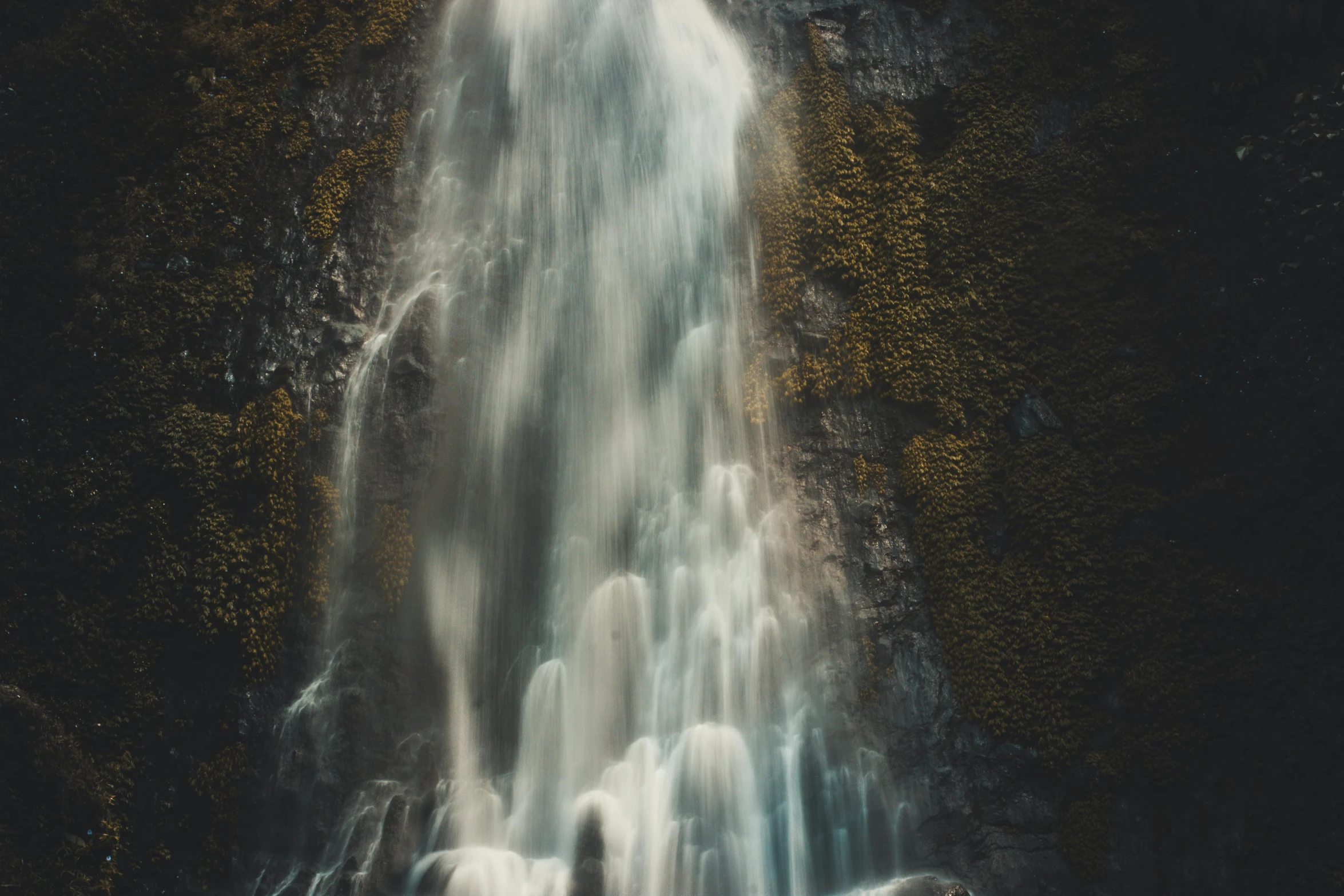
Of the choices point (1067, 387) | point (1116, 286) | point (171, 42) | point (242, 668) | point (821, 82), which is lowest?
point (242, 668)

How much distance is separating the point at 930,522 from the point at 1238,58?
798cm

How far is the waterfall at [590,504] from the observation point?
40.7 ft

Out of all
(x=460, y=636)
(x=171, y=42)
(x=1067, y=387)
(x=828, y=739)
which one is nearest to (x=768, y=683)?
(x=828, y=739)

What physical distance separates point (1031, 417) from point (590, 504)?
6704 mm

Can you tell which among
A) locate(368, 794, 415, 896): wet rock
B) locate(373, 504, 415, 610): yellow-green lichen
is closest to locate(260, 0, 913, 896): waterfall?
locate(368, 794, 415, 896): wet rock

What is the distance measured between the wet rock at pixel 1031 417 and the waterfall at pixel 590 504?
3.70 meters

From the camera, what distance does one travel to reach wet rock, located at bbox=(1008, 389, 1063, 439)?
44.2ft

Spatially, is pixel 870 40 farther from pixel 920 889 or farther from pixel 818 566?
pixel 920 889

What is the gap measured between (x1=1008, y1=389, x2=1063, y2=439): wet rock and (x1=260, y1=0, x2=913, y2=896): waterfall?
146 inches

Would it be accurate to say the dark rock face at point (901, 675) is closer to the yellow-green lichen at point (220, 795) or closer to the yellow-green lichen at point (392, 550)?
the yellow-green lichen at point (392, 550)

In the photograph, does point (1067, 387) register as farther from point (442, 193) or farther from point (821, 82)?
point (442, 193)

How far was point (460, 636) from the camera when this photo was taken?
1398 cm

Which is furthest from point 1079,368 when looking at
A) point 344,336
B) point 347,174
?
point 347,174

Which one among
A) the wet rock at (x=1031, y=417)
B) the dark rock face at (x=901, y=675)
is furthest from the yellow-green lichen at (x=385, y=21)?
the wet rock at (x=1031, y=417)
